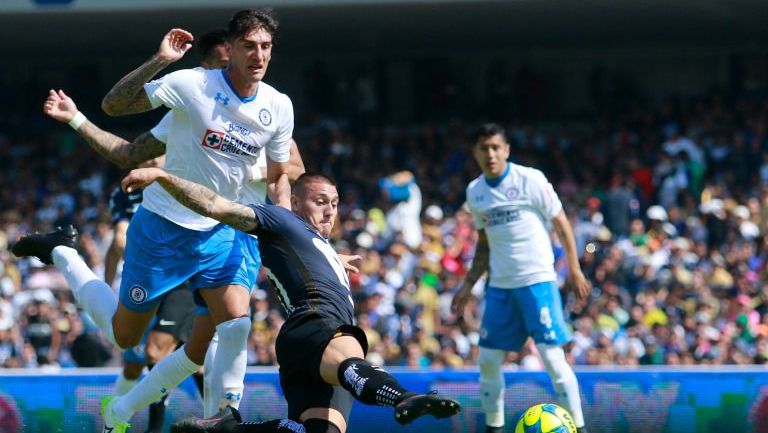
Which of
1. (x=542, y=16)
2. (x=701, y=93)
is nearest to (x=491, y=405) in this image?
(x=542, y=16)

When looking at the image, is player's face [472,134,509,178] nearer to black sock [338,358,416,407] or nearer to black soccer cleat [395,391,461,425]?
black sock [338,358,416,407]

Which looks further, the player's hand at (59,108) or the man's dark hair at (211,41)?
the man's dark hair at (211,41)

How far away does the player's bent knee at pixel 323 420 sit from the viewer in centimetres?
632

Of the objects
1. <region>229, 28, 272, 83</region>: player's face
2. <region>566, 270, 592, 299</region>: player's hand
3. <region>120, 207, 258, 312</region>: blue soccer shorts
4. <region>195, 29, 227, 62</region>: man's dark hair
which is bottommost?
<region>566, 270, 592, 299</region>: player's hand

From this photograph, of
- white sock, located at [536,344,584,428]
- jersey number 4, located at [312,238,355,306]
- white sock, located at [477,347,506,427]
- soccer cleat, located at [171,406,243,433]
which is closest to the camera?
soccer cleat, located at [171,406,243,433]

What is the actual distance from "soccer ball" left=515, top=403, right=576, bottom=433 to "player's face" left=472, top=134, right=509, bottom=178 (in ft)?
6.36

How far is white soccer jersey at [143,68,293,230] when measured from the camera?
7.11 meters

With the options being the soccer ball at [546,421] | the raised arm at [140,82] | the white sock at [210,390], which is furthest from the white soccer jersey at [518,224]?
the raised arm at [140,82]

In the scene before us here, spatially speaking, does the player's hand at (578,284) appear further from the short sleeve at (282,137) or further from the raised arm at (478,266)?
the short sleeve at (282,137)

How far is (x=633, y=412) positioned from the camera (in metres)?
9.88

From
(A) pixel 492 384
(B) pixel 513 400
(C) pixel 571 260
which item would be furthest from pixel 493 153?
(B) pixel 513 400

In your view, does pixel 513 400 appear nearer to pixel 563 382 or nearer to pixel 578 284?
pixel 563 382

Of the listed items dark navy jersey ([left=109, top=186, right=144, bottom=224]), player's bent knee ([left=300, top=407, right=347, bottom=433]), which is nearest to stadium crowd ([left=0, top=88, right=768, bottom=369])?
dark navy jersey ([left=109, top=186, right=144, bottom=224])

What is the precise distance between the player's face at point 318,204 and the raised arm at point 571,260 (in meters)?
2.70
